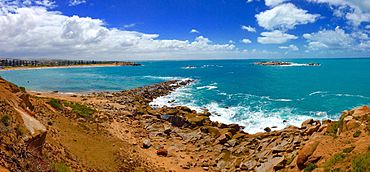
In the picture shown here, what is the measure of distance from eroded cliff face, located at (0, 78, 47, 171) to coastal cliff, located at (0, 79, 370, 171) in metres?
0.08

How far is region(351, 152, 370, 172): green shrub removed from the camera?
15031 mm

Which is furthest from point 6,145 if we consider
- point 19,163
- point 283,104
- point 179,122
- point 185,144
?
point 283,104

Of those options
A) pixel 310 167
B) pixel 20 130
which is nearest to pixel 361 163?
pixel 310 167

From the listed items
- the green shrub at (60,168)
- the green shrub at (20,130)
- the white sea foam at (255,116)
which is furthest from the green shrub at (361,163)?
the white sea foam at (255,116)

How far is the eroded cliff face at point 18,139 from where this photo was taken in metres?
13.7

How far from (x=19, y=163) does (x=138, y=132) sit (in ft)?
72.2

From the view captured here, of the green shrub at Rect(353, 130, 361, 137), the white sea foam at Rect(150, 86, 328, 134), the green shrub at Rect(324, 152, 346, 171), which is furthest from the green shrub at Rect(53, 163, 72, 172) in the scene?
the white sea foam at Rect(150, 86, 328, 134)

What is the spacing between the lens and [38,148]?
16.8 metres

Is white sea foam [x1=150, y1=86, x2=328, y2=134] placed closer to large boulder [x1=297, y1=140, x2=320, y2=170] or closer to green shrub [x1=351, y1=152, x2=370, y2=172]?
large boulder [x1=297, y1=140, x2=320, y2=170]

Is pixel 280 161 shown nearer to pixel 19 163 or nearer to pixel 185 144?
pixel 185 144

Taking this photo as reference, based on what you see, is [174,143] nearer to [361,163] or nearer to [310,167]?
[310,167]

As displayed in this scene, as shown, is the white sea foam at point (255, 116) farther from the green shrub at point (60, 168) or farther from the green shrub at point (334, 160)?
the green shrub at point (60, 168)

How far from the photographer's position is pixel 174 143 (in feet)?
107

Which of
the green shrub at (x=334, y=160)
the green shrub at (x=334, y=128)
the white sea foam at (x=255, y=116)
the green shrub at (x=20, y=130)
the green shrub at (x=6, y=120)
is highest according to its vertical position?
the green shrub at (x=6, y=120)
